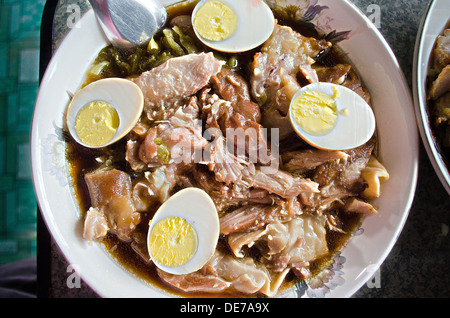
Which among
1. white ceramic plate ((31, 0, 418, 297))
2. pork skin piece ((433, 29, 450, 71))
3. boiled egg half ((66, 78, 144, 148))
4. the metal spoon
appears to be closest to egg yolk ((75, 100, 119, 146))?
boiled egg half ((66, 78, 144, 148))

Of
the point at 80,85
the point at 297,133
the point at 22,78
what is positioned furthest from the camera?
the point at 22,78

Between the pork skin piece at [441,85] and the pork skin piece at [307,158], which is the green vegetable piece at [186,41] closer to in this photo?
the pork skin piece at [307,158]

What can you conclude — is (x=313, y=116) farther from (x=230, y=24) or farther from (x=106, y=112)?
(x=106, y=112)

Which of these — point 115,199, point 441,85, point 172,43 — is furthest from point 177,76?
point 441,85

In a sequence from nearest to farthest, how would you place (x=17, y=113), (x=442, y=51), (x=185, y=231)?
1. (x=185, y=231)
2. (x=442, y=51)
3. (x=17, y=113)

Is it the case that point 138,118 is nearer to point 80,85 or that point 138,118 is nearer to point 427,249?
point 80,85

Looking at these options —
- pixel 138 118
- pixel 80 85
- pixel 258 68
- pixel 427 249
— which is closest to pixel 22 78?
pixel 80 85
